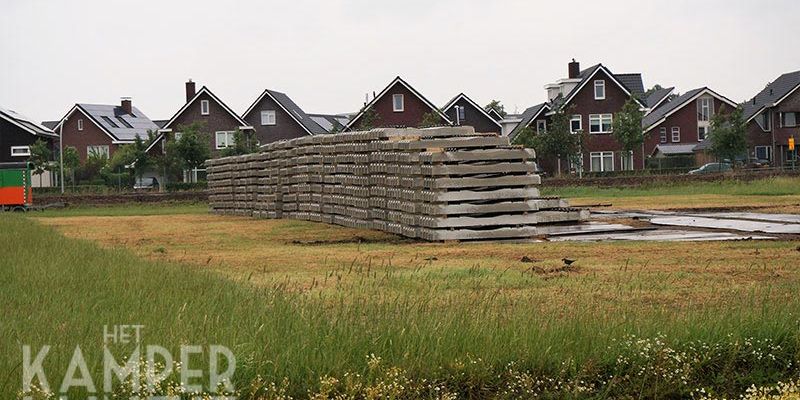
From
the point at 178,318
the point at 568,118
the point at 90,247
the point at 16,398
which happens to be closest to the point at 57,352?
the point at 16,398

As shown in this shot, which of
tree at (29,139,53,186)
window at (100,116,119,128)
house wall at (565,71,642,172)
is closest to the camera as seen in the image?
tree at (29,139,53,186)

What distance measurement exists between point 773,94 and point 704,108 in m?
6.29

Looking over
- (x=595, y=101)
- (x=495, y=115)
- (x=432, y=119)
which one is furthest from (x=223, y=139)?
(x=595, y=101)

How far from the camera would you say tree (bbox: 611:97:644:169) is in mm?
80938

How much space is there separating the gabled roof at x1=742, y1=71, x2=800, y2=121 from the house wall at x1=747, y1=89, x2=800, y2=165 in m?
0.51

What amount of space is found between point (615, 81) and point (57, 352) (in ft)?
272

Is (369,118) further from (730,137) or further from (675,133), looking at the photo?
(675,133)

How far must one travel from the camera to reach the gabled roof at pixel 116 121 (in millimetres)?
103000

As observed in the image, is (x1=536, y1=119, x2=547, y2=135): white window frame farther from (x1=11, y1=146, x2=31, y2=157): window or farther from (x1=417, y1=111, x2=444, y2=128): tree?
(x1=11, y1=146, x2=31, y2=157): window

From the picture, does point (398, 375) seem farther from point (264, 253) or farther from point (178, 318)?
point (264, 253)

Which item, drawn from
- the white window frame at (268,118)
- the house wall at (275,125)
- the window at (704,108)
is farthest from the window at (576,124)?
the white window frame at (268,118)

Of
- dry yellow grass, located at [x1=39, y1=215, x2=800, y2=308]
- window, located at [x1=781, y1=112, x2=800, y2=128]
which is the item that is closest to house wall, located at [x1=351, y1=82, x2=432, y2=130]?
window, located at [x1=781, y1=112, x2=800, y2=128]

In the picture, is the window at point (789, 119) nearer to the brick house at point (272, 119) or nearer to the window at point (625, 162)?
the window at point (625, 162)

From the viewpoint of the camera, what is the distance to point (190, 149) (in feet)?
251
